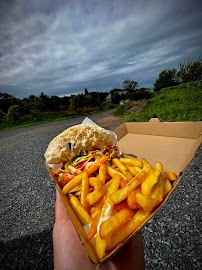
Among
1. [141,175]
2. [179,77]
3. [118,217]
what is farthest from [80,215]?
[179,77]

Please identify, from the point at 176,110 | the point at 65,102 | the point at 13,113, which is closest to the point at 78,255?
the point at 176,110

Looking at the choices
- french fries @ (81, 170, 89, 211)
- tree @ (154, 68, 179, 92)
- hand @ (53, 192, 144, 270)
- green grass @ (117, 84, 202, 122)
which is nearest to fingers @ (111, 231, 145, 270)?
hand @ (53, 192, 144, 270)

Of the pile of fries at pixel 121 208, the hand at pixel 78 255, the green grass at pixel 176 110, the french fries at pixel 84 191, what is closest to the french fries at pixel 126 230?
the pile of fries at pixel 121 208

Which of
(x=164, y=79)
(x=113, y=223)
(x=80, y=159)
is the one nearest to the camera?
(x=113, y=223)

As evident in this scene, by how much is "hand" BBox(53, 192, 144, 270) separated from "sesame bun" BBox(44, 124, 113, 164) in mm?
909

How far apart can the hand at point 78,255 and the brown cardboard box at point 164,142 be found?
0.42m

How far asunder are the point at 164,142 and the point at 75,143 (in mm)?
1621

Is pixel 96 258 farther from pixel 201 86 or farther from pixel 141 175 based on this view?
pixel 201 86

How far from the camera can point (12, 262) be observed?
2.29 metres

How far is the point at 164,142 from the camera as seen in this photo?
→ 2377 mm

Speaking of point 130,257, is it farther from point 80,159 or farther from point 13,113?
point 13,113

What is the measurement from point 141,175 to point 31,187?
14.4 ft

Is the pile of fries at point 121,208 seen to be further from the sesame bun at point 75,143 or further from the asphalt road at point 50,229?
the asphalt road at point 50,229

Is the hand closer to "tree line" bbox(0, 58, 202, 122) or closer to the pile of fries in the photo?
the pile of fries
